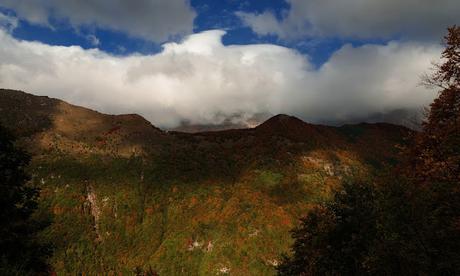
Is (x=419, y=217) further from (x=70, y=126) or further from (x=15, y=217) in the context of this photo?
(x=70, y=126)

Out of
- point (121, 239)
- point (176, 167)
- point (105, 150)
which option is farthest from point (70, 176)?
point (176, 167)

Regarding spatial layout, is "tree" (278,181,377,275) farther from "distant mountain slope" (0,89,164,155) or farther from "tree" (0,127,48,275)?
"distant mountain slope" (0,89,164,155)

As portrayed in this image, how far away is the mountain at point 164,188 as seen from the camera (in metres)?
122

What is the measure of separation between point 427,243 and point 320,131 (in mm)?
184482

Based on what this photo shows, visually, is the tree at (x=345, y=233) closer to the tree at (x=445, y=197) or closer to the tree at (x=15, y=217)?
the tree at (x=445, y=197)

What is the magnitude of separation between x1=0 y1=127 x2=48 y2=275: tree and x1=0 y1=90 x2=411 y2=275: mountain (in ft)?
316

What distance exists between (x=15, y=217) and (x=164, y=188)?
130278 millimetres

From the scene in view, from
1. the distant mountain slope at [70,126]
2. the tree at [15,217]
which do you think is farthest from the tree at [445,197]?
the distant mountain slope at [70,126]

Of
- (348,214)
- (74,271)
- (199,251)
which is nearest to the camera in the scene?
(348,214)

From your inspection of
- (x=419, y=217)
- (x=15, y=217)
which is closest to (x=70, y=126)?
(x=15, y=217)

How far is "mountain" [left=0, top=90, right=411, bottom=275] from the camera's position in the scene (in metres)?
122

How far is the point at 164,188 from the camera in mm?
148375

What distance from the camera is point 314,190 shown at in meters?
145

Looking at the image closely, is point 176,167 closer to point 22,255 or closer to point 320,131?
point 320,131
